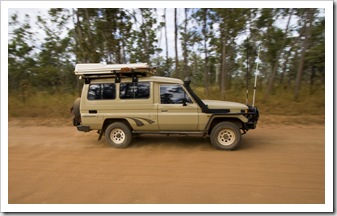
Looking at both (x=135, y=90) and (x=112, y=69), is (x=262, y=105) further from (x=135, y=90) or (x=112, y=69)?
(x=112, y=69)

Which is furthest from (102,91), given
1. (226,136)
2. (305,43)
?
(305,43)

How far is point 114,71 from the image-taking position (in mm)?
5367

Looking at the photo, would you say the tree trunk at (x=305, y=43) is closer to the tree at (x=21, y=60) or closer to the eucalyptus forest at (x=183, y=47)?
the eucalyptus forest at (x=183, y=47)

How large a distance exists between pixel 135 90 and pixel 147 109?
55 centimetres

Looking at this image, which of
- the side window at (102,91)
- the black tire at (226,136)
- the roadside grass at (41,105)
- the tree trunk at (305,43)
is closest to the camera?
the black tire at (226,136)

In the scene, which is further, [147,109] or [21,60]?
[21,60]

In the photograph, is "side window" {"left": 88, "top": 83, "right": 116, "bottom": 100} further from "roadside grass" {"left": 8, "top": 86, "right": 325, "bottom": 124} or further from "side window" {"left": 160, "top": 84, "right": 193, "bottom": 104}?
"roadside grass" {"left": 8, "top": 86, "right": 325, "bottom": 124}

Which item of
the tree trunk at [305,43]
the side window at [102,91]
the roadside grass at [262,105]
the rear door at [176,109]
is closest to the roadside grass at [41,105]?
the roadside grass at [262,105]

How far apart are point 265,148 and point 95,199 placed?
394 centimetres

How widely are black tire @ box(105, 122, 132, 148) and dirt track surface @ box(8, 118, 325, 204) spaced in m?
0.20

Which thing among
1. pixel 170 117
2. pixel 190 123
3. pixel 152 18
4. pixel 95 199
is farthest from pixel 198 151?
pixel 152 18

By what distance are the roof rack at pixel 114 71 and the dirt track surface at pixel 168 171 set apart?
1.77 meters

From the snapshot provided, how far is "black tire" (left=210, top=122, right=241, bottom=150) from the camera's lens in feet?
17.3

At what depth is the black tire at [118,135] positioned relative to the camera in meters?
5.62
